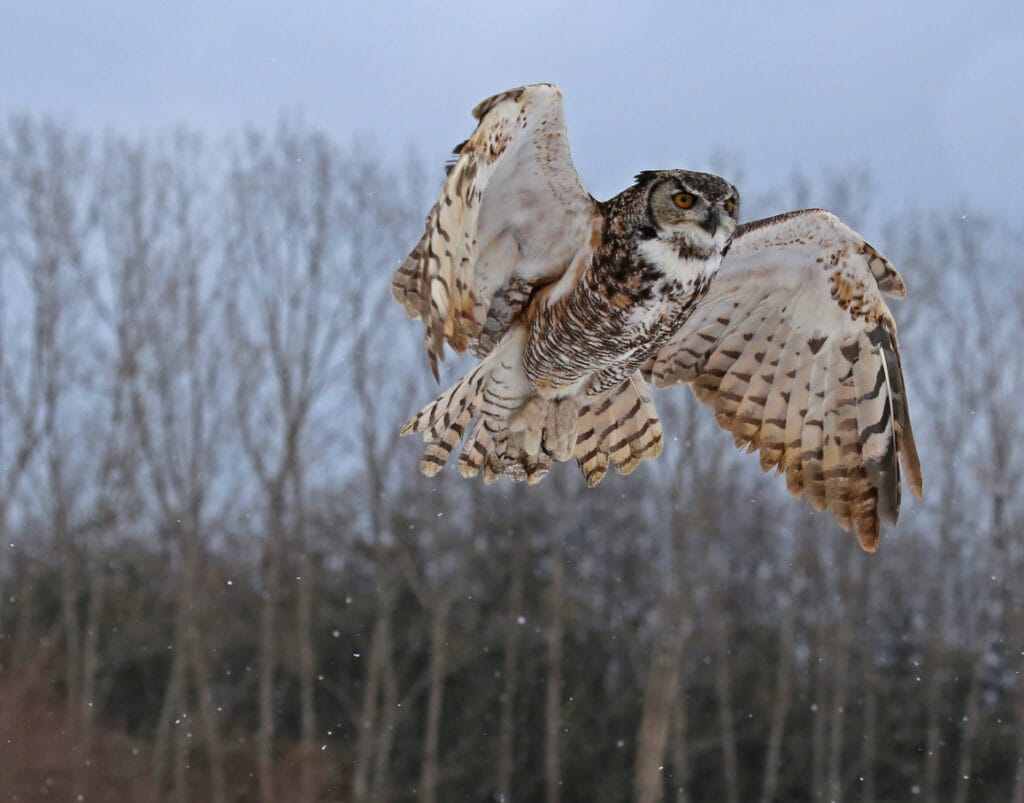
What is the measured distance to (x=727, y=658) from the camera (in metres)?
18.9

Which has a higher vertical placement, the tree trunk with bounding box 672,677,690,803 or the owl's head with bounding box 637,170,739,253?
the owl's head with bounding box 637,170,739,253

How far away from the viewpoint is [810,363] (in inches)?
201

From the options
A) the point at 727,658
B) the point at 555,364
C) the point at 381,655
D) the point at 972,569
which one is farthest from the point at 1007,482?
the point at 555,364

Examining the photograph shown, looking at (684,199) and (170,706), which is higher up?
(684,199)

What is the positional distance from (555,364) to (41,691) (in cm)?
1328

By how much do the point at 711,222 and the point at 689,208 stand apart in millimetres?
88

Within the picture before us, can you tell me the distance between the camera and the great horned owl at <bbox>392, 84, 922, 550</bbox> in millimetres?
4098

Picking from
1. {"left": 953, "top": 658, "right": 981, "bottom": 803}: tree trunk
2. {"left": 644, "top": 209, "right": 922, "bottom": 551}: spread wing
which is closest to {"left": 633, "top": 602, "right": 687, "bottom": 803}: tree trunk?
{"left": 953, "top": 658, "right": 981, "bottom": 803}: tree trunk

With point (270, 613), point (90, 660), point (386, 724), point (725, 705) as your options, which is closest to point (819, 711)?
point (725, 705)

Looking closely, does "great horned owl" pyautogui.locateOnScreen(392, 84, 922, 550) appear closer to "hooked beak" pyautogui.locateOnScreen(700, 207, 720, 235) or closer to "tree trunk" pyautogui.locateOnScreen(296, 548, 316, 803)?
"hooked beak" pyautogui.locateOnScreen(700, 207, 720, 235)

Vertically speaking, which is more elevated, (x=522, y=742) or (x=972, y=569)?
(x=972, y=569)

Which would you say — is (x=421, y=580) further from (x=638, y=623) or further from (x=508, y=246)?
(x=508, y=246)

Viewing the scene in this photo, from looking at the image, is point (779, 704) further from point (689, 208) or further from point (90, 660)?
point (689, 208)

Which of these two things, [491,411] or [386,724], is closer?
[491,411]
